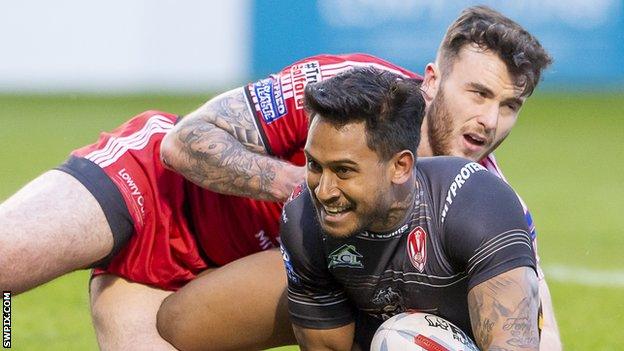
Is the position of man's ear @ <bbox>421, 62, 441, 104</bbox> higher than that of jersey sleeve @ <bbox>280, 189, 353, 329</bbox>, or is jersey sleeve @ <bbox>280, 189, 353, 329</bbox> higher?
man's ear @ <bbox>421, 62, 441, 104</bbox>

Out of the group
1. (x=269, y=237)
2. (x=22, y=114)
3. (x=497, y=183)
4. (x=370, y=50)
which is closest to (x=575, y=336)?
(x=269, y=237)

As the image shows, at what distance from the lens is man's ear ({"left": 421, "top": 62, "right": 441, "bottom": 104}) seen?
5977 millimetres

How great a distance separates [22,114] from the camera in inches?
747

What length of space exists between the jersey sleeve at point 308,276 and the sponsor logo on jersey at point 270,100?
644 mm

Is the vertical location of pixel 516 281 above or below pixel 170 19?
above

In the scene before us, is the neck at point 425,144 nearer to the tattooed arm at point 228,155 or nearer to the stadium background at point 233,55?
the tattooed arm at point 228,155

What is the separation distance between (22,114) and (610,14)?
27.4ft


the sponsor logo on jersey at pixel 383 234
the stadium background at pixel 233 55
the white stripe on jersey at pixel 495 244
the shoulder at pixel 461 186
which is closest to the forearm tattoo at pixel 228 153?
the sponsor logo on jersey at pixel 383 234

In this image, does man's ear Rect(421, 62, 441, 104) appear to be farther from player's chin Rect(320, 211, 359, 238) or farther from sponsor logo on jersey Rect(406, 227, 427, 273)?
player's chin Rect(320, 211, 359, 238)

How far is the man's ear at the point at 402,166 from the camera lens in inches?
194

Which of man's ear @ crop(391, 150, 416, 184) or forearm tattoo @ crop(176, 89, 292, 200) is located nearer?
man's ear @ crop(391, 150, 416, 184)

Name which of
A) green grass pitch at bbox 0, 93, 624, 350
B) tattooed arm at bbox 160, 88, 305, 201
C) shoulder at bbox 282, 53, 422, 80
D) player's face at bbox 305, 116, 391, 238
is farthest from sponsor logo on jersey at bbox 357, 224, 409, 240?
green grass pitch at bbox 0, 93, 624, 350

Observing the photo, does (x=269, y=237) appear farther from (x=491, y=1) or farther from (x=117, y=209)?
(x=491, y=1)

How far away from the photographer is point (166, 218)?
6.26m
